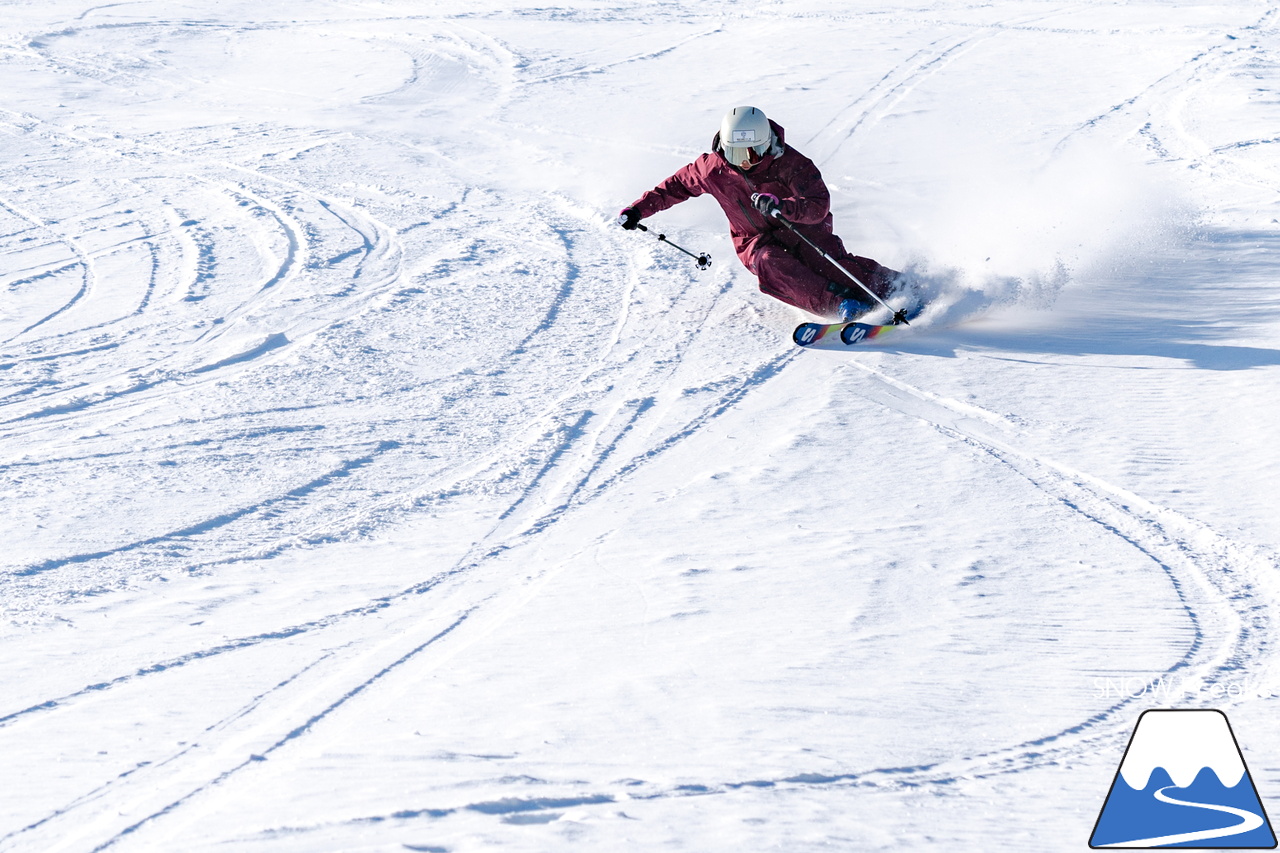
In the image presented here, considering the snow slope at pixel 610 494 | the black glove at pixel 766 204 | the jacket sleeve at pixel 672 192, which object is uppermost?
the jacket sleeve at pixel 672 192

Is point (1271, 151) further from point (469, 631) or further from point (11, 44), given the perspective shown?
point (11, 44)

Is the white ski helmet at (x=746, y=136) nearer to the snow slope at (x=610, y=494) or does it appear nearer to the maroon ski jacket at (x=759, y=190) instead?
the maroon ski jacket at (x=759, y=190)

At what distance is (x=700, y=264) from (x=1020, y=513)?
3.36 metres

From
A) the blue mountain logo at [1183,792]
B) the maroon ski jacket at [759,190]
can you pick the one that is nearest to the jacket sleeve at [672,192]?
the maroon ski jacket at [759,190]

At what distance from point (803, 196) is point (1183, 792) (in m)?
4.49

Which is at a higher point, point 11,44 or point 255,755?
point 11,44

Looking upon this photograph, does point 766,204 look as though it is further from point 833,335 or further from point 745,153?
point 833,335

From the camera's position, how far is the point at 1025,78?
12.9 m

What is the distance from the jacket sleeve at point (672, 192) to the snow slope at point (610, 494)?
60cm

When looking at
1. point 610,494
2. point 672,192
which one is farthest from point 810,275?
point 610,494

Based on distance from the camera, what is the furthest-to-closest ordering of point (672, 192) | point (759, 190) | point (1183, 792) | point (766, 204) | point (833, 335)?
point (672, 192), point (759, 190), point (833, 335), point (766, 204), point (1183, 792)

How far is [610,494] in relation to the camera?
16.2 ft

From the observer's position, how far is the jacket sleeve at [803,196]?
6.80m

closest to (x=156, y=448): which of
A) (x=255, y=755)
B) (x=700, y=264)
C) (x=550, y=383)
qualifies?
(x=550, y=383)
